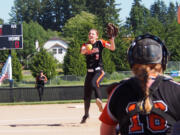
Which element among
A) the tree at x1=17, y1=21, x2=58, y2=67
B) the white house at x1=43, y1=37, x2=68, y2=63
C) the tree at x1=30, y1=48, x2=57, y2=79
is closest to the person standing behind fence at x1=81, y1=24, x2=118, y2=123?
the tree at x1=30, y1=48, x2=57, y2=79

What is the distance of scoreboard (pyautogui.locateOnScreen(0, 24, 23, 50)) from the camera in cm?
2353

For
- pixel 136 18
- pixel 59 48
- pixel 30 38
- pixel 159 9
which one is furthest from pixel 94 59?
pixel 159 9

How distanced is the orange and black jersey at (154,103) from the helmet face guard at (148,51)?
15 centimetres

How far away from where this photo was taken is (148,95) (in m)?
2.71

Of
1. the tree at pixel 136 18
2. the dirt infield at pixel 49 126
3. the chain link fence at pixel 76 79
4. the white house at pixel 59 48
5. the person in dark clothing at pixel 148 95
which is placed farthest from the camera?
the tree at pixel 136 18

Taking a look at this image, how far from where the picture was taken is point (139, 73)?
9.05ft

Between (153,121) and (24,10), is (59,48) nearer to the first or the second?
(24,10)

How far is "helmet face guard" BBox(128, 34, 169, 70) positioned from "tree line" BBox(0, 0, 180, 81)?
40.2m

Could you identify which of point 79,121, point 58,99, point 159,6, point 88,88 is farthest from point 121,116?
point 159,6

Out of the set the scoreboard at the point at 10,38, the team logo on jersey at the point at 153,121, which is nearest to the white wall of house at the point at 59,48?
the scoreboard at the point at 10,38

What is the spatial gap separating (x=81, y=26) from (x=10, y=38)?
189ft

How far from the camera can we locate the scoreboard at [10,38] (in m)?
23.5

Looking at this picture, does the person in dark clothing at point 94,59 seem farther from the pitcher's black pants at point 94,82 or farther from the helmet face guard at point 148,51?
the helmet face guard at point 148,51

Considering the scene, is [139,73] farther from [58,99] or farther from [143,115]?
[58,99]
